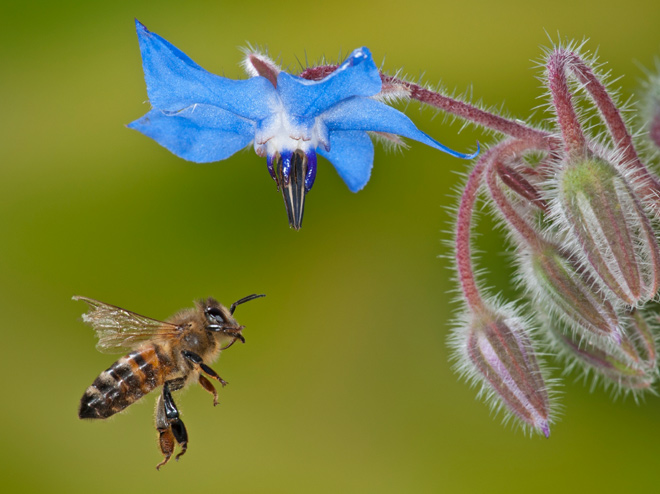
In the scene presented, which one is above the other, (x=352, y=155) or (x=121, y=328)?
(x=352, y=155)

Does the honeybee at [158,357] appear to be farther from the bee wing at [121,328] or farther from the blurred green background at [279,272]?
the blurred green background at [279,272]

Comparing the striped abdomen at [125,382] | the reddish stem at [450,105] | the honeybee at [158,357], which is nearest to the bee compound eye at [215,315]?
the honeybee at [158,357]

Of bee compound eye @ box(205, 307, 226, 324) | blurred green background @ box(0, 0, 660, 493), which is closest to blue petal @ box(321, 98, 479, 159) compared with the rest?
bee compound eye @ box(205, 307, 226, 324)

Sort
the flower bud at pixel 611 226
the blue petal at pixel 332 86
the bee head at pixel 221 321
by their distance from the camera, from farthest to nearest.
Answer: the bee head at pixel 221 321 < the flower bud at pixel 611 226 < the blue petal at pixel 332 86

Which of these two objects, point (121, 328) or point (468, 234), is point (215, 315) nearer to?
point (121, 328)

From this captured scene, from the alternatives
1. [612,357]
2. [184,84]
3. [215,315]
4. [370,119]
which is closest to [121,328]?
[215,315]

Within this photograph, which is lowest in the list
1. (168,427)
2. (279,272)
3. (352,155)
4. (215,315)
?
(168,427)
